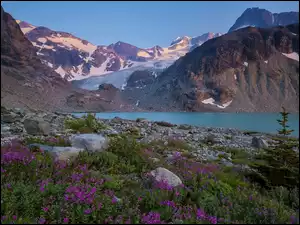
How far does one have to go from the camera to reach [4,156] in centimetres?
543

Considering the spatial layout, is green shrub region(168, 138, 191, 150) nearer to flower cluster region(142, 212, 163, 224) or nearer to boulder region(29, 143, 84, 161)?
boulder region(29, 143, 84, 161)

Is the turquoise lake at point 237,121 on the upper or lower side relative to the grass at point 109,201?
lower

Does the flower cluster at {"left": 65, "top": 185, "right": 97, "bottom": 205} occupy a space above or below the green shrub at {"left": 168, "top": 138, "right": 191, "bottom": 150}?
above

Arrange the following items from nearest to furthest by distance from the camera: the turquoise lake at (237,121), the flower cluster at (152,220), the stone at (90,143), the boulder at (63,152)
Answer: the flower cluster at (152,220) < the boulder at (63,152) < the stone at (90,143) < the turquoise lake at (237,121)

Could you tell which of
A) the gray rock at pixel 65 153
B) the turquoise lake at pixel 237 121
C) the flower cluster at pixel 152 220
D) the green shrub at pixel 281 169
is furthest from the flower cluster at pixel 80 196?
the turquoise lake at pixel 237 121

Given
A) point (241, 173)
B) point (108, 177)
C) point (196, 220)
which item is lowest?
point (241, 173)

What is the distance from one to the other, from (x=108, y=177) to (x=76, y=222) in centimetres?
231

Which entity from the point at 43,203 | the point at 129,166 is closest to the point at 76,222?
the point at 43,203

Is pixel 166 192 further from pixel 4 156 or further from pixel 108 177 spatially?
pixel 4 156

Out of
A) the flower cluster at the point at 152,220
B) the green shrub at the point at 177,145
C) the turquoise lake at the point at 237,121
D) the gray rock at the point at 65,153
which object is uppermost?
the flower cluster at the point at 152,220

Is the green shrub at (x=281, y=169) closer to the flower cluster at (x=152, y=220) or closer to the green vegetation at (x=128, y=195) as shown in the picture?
the green vegetation at (x=128, y=195)

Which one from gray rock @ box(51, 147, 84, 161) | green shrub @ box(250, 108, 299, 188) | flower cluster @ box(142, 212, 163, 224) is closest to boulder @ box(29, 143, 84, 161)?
gray rock @ box(51, 147, 84, 161)

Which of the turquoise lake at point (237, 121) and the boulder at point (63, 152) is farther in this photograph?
the turquoise lake at point (237, 121)

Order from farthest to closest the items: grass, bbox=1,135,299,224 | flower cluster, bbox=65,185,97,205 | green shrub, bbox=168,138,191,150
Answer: green shrub, bbox=168,138,191,150, flower cluster, bbox=65,185,97,205, grass, bbox=1,135,299,224
